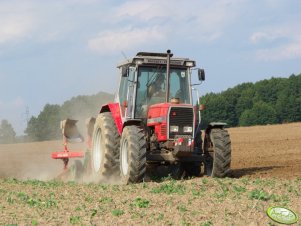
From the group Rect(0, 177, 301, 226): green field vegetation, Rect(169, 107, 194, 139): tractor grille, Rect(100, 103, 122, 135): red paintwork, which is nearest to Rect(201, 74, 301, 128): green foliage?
Rect(100, 103, 122, 135): red paintwork

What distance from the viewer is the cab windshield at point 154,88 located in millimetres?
12688

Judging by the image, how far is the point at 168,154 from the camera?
1215cm

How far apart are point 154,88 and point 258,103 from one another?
69.9 meters

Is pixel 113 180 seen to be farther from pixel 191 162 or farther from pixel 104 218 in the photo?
pixel 104 218

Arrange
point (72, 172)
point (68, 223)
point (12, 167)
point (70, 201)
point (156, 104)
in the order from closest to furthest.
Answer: point (68, 223)
point (70, 201)
point (156, 104)
point (72, 172)
point (12, 167)

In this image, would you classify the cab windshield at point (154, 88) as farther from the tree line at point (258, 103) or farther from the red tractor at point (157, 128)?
the tree line at point (258, 103)

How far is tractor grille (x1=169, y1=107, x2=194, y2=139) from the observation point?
40.2ft

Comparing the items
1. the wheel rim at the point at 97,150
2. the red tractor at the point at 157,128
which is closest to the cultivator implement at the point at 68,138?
the wheel rim at the point at 97,150

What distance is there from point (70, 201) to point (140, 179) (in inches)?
113

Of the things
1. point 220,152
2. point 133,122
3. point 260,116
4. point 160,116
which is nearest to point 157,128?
point 160,116

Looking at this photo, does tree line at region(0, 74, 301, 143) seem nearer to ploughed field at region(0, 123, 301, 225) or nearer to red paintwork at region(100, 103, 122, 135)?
red paintwork at region(100, 103, 122, 135)

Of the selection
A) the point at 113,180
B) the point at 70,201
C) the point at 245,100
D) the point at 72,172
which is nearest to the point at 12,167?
the point at 72,172

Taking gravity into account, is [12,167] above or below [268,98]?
below

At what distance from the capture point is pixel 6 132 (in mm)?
28172
